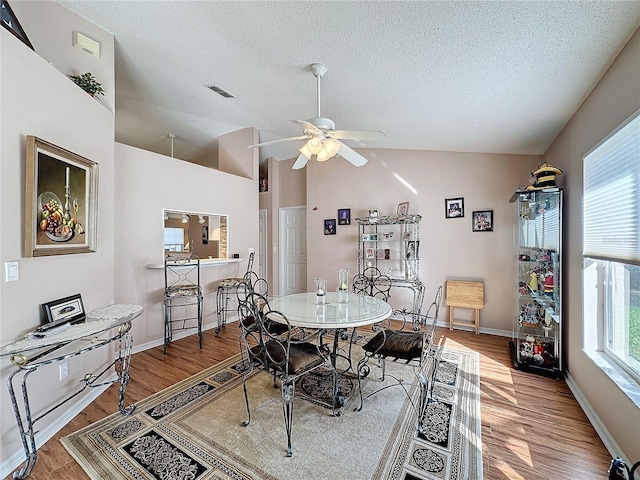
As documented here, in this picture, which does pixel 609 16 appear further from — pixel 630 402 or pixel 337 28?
pixel 630 402

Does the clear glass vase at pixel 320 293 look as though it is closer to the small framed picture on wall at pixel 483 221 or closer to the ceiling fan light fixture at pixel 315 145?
the ceiling fan light fixture at pixel 315 145

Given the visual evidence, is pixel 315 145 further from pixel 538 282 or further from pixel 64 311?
pixel 538 282

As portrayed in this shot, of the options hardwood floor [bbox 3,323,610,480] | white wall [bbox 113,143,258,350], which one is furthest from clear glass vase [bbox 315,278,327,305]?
white wall [bbox 113,143,258,350]

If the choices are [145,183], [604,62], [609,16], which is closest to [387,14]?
[609,16]

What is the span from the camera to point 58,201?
2068mm

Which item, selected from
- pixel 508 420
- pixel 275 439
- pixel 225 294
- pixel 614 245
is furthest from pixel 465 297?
pixel 225 294

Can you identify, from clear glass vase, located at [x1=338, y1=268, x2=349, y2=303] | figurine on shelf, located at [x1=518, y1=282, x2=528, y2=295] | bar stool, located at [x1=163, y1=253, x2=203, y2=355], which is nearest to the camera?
clear glass vase, located at [x1=338, y1=268, x2=349, y2=303]

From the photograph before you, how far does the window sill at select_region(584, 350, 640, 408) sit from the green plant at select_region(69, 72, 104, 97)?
4437 millimetres

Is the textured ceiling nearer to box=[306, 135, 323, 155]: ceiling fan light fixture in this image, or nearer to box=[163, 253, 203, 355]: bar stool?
box=[306, 135, 323, 155]: ceiling fan light fixture

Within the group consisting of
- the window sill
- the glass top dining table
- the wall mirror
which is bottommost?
the window sill

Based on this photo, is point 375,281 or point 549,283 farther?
point 375,281

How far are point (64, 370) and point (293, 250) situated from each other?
14.3ft

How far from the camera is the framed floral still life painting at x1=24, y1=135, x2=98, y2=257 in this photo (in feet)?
5.96

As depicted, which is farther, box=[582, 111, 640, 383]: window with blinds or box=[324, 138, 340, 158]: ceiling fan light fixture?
box=[324, 138, 340, 158]: ceiling fan light fixture
